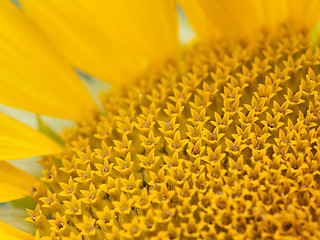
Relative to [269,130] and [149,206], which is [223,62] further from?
[149,206]

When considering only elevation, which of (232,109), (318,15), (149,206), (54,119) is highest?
(318,15)

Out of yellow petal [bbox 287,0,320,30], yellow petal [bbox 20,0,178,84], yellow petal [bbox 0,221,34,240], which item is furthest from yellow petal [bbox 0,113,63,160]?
yellow petal [bbox 287,0,320,30]

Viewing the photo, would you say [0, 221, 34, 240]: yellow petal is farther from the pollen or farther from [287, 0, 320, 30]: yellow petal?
[287, 0, 320, 30]: yellow petal

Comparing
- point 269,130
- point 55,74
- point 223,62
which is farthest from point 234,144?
point 55,74

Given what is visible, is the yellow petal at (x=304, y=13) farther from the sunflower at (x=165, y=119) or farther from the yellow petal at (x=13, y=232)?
the yellow petal at (x=13, y=232)

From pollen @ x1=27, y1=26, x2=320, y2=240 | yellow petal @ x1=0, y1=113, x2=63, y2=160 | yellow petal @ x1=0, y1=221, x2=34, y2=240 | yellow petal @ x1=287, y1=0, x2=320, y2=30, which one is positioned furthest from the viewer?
yellow petal @ x1=287, y1=0, x2=320, y2=30

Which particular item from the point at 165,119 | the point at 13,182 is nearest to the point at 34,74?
the point at 13,182

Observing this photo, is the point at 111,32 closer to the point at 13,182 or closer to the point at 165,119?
the point at 165,119
